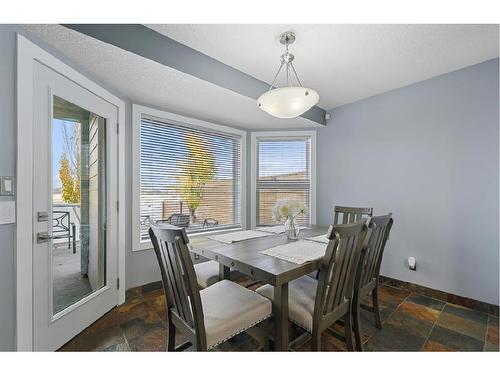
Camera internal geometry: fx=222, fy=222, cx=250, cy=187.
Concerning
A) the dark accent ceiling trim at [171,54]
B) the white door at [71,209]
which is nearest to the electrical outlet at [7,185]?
the white door at [71,209]

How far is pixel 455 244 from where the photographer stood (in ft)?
7.36

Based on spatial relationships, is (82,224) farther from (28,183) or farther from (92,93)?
(92,93)

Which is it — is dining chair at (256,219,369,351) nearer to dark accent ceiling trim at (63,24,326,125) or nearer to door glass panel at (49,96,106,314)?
door glass panel at (49,96,106,314)

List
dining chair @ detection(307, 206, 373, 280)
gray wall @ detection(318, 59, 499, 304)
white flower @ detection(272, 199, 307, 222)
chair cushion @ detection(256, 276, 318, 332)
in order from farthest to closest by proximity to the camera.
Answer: dining chair @ detection(307, 206, 373, 280) < gray wall @ detection(318, 59, 499, 304) < white flower @ detection(272, 199, 307, 222) < chair cushion @ detection(256, 276, 318, 332)

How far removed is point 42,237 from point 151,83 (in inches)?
56.5

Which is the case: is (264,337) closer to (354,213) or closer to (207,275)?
(207,275)

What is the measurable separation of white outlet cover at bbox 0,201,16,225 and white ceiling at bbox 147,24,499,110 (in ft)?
4.80

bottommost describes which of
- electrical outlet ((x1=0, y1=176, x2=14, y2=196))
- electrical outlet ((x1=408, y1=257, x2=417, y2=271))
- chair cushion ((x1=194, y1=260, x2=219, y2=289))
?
electrical outlet ((x1=408, y1=257, x2=417, y2=271))

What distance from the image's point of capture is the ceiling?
1.60 meters

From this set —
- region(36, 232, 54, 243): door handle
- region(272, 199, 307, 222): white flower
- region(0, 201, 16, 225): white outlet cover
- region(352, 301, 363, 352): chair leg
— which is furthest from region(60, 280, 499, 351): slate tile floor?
region(0, 201, 16, 225): white outlet cover

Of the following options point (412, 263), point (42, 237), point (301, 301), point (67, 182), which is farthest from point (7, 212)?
point (412, 263)

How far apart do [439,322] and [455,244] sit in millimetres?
809

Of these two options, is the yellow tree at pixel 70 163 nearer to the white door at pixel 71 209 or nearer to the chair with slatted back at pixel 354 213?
the white door at pixel 71 209

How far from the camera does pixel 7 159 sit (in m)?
1.25
